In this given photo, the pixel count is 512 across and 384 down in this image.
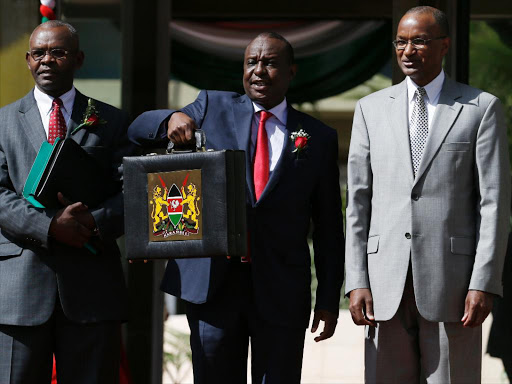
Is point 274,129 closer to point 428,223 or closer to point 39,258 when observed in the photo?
point 428,223

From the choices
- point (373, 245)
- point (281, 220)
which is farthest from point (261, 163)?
point (373, 245)

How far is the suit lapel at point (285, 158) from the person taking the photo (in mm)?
4355

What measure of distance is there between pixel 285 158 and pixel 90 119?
823mm

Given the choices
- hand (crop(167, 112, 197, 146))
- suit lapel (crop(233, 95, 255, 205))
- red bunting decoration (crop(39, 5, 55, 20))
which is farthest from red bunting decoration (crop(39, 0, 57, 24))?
hand (crop(167, 112, 197, 146))

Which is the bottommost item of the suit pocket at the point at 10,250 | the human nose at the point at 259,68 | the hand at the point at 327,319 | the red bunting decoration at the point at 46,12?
the hand at the point at 327,319

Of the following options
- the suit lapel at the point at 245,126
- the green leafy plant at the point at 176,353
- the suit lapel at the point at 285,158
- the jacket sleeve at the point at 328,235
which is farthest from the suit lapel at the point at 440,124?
the green leafy plant at the point at 176,353

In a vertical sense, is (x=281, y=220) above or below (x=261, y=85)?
below

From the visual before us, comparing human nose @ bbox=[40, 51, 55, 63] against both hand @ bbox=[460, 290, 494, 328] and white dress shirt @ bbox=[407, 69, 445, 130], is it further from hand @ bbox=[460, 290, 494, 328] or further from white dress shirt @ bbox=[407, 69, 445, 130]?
hand @ bbox=[460, 290, 494, 328]

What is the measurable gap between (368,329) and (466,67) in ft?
7.08

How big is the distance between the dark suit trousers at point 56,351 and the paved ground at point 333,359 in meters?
2.27

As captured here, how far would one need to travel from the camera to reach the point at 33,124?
4465 millimetres

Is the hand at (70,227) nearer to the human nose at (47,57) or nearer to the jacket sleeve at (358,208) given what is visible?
the human nose at (47,57)

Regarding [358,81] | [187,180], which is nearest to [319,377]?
[358,81]

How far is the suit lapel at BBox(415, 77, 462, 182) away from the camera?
4191 millimetres
